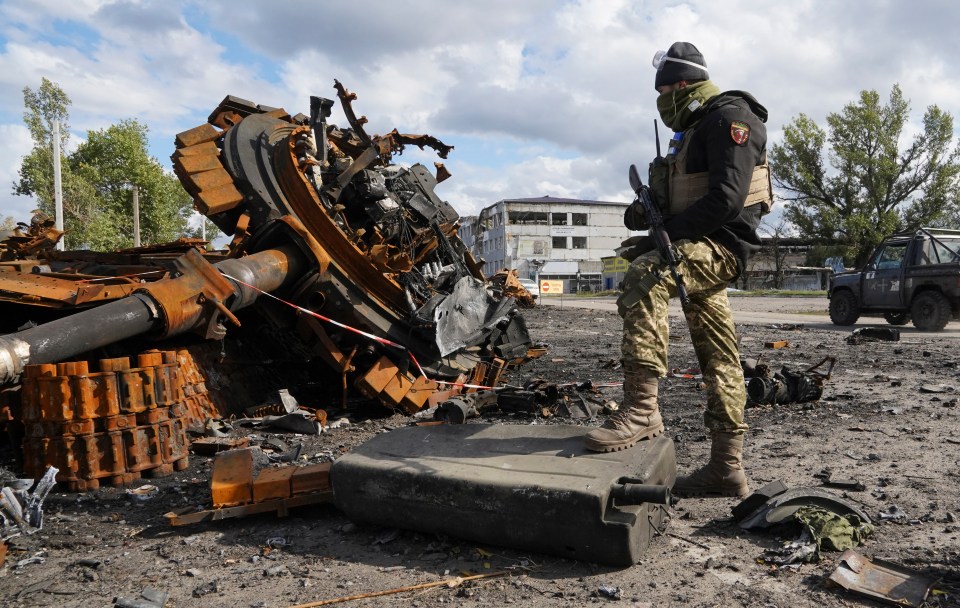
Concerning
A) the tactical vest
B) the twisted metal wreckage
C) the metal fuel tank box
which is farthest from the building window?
the metal fuel tank box

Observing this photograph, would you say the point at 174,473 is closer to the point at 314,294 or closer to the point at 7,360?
the point at 7,360

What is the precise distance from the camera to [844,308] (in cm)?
1495

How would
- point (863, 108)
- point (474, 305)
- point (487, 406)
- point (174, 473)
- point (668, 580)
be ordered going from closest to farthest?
point (668, 580) → point (174, 473) → point (487, 406) → point (474, 305) → point (863, 108)

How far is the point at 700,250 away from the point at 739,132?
0.62 meters

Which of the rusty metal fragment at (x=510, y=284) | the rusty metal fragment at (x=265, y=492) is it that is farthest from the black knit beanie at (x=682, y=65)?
the rusty metal fragment at (x=510, y=284)

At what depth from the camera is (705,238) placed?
136 inches

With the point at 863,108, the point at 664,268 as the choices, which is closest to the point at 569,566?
the point at 664,268

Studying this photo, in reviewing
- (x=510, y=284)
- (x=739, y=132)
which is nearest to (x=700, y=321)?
(x=739, y=132)

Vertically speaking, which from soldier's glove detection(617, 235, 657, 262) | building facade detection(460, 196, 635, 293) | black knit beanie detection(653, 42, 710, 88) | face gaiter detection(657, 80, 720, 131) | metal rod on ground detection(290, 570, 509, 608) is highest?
building facade detection(460, 196, 635, 293)

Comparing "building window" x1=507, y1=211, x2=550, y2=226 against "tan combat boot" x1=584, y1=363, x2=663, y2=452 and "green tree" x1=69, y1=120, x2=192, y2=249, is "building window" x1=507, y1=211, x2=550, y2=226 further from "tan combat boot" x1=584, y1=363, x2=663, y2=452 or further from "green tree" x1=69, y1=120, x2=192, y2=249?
"tan combat boot" x1=584, y1=363, x2=663, y2=452

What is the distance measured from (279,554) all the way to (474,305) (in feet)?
12.4

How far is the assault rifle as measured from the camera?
328 centimetres

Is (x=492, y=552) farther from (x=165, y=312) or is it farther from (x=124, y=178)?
(x=124, y=178)

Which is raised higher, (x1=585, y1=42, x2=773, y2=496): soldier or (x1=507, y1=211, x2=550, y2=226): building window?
(x1=507, y1=211, x2=550, y2=226): building window
